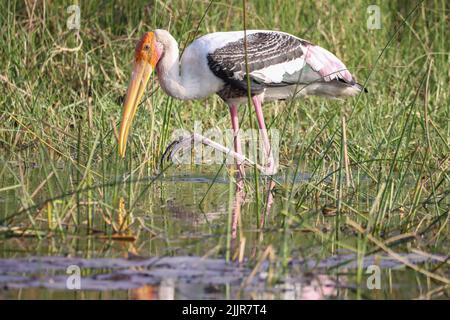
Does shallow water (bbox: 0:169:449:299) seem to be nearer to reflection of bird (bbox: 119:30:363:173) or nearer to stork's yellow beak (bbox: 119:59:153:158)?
stork's yellow beak (bbox: 119:59:153:158)

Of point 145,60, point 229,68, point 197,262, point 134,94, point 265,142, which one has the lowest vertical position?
point 197,262

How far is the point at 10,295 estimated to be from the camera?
13.6 ft

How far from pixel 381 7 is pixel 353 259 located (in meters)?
6.18

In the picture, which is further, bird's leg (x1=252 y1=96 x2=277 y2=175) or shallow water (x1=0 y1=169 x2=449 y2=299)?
bird's leg (x1=252 y1=96 x2=277 y2=175)

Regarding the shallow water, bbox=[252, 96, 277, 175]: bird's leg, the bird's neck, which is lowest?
the shallow water

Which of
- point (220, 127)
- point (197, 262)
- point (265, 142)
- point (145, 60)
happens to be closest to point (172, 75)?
point (145, 60)

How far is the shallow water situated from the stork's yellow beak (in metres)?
1.52

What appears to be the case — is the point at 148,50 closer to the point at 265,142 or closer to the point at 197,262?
the point at 265,142

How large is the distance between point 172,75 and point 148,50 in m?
0.23

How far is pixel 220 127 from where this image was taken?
8.50m

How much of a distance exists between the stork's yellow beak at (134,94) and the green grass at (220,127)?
136 mm

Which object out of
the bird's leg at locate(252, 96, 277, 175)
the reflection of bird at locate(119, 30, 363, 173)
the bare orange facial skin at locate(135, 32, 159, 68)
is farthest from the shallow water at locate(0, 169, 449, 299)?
the bare orange facial skin at locate(135, 32, 159, 68)

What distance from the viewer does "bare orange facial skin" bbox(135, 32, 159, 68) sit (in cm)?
758

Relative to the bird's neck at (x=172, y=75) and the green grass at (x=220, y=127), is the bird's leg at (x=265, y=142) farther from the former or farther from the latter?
the bird's neck at (x=172, y=75)
